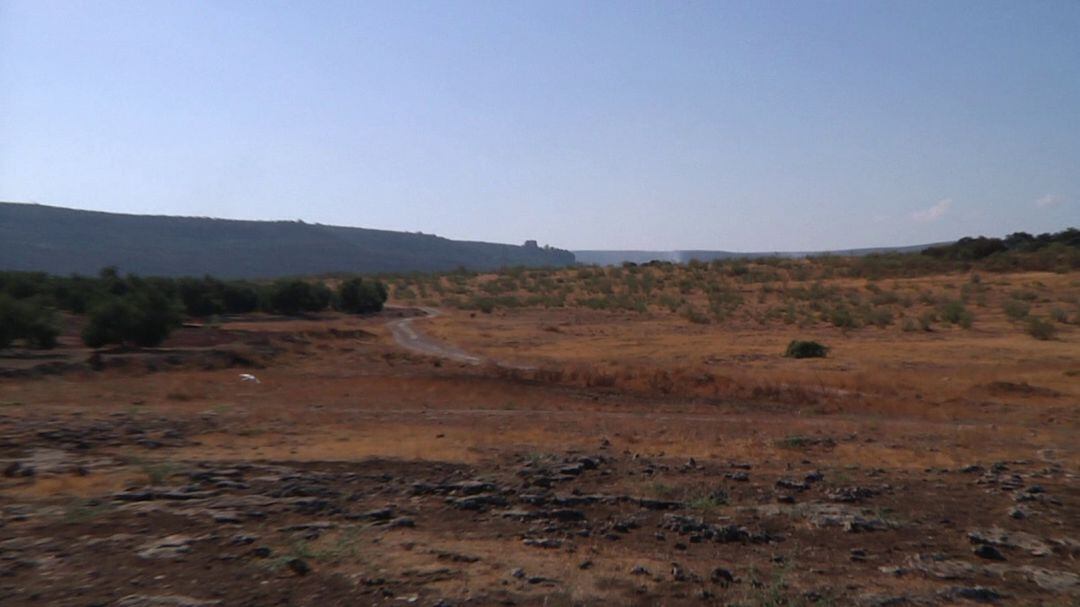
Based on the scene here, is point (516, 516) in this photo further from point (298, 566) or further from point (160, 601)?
point (160, 601)

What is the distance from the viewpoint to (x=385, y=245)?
16062cm

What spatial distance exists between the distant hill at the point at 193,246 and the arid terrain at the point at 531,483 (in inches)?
2828

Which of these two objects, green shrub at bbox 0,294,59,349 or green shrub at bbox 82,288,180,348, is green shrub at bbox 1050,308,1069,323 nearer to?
green shrub at bbox 82,288,180,348

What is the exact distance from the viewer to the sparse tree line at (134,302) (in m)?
27.5

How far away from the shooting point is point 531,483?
10398mm

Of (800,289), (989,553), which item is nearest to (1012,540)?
(989,553)

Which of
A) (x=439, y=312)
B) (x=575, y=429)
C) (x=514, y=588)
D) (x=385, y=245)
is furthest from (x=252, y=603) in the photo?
(x=385, y=245)

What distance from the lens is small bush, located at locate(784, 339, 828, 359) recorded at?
29031 millimetres

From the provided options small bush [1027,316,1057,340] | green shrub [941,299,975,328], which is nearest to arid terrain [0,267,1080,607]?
small bush [1027,316,1057,340]

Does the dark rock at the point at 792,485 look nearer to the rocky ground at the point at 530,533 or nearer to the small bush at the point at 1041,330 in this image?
the rocky ground at the point at 530,533

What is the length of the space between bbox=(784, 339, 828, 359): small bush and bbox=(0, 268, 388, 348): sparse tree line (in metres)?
19.6

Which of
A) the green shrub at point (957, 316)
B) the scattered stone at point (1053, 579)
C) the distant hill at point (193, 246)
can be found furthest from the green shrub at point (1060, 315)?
the distant hill at point (193, 246)

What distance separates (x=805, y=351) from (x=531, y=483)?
2062 centimetres

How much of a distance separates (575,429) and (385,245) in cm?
14826
